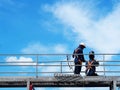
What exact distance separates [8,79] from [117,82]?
17.2ft

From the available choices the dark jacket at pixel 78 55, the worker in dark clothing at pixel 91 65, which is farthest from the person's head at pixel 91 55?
the dark jacket at pixel 78 55

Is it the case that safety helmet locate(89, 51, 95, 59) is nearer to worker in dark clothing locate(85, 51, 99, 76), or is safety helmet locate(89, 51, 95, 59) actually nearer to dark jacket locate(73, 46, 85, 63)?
worker in dark clothing locate(85, 51, 99, 76)

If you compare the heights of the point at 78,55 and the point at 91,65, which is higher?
the point at 78,55

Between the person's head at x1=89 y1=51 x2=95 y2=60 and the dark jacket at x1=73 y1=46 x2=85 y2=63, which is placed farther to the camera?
the dark jacket at x1=73 y1=46 x2=85 y2=63

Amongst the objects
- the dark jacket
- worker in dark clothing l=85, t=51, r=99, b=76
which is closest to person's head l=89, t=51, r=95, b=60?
worker in dark clothing l=85, t=51, r=99, b=76

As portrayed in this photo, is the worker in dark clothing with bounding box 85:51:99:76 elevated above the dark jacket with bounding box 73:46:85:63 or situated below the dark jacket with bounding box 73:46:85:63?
below

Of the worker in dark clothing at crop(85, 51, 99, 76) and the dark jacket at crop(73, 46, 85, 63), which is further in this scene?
the dark jacket at crop(73, 46, 85, 63)

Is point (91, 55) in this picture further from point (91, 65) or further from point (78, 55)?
point (78, 55)

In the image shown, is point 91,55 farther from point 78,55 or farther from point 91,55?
point 78,55

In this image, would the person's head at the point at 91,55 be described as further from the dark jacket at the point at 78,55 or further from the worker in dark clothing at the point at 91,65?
the dark jacket at the point at 78,55

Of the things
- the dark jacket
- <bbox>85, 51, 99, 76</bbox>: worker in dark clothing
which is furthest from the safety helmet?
the dark jacket

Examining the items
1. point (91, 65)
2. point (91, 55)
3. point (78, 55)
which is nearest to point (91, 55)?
point (91, 55)

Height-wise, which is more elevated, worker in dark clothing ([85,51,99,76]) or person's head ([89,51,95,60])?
person's head ([89,51,95,60])

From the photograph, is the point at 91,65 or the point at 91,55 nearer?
the point at 91,65
